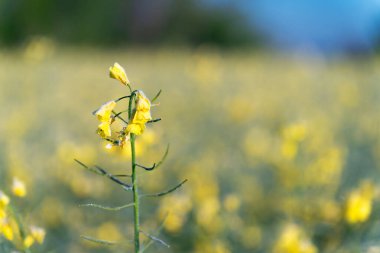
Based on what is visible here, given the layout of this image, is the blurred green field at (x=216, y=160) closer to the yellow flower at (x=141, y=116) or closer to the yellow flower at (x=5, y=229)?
the yellow flower at (x=5, y=229)

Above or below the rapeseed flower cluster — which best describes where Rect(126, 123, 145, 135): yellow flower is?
below

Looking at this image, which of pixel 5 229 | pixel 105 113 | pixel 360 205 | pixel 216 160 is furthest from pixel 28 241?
pixel 216 160

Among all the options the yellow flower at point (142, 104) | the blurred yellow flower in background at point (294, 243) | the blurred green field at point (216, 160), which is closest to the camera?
the yellow flower at point (142, 104)

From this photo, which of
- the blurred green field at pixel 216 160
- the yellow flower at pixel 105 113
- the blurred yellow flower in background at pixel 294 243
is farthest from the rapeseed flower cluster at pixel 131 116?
the blurred yellow flower in background at pixel 294 243

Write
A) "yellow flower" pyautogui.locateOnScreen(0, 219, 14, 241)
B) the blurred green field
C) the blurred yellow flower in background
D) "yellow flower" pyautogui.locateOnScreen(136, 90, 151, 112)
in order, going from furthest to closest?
1. the blurred green field
2. the blurred yellow flower in background
3. "yellow flower" pyautogui.locateOnScreen(0, 219, 14, 241)
4. "yellow flower" pyautogui.locateOnScreen(136, 90, 151, 112)

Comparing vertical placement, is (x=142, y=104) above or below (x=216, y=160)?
below

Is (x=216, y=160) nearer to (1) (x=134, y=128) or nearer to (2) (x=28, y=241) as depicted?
(2) (x=28, y=241)

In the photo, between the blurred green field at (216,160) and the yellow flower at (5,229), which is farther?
the blurred green field at (216,160)

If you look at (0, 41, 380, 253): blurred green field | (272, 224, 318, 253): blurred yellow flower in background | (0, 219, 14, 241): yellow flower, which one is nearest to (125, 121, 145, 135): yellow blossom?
(0, 41, 380, 253): blurred green field

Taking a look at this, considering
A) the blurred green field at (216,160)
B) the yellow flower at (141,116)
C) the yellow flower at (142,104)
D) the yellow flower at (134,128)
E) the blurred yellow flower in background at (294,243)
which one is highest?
the blurred green field at (216,160)

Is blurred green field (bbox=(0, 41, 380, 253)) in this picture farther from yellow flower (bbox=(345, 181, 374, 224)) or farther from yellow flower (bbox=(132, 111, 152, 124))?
yellow flower (bbox=(132, 111, 152, 124))
